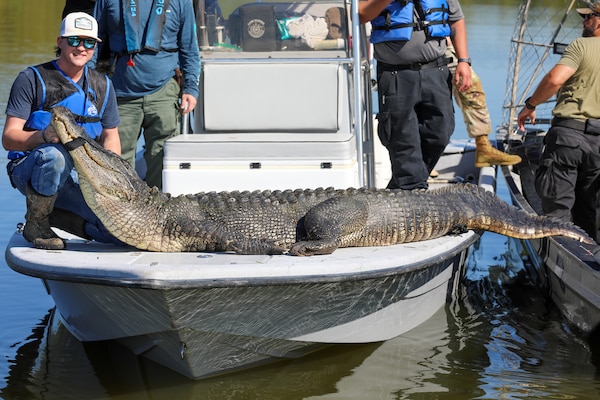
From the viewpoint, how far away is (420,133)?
7.02 meters

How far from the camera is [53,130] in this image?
202 inches

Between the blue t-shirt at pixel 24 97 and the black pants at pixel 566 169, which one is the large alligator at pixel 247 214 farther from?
the black pants at pixel 566 169

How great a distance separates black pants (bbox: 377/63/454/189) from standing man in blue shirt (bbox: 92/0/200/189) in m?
1.36

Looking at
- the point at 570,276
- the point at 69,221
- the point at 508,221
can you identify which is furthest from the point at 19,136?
the point at 570,276

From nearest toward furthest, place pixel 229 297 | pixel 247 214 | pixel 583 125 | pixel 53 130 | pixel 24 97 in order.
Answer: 1. pixel 229 297
2. pixel 53 130
3. pixel 24 97
4. pixel 247 214
5. pixel 583 125

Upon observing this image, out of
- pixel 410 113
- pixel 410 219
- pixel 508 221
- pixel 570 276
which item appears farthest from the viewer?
pixel 410 113

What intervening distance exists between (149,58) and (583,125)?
10.4ft

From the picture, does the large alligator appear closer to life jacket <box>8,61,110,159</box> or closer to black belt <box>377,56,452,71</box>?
life jacket <box>8,61,110,159</box>

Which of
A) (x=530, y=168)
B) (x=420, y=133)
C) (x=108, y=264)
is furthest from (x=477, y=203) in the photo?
(x=530, y=168)

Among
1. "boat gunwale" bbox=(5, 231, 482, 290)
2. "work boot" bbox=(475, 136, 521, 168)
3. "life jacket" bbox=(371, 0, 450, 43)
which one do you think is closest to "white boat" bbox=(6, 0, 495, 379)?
"boat gunwale" bbox=(5, 231, 482, 290)

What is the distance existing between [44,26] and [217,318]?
20752mm

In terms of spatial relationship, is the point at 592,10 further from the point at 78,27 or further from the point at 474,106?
the point at 78,27

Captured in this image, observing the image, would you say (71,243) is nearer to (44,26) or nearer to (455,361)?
(455,361)

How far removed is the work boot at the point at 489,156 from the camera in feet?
29.0
